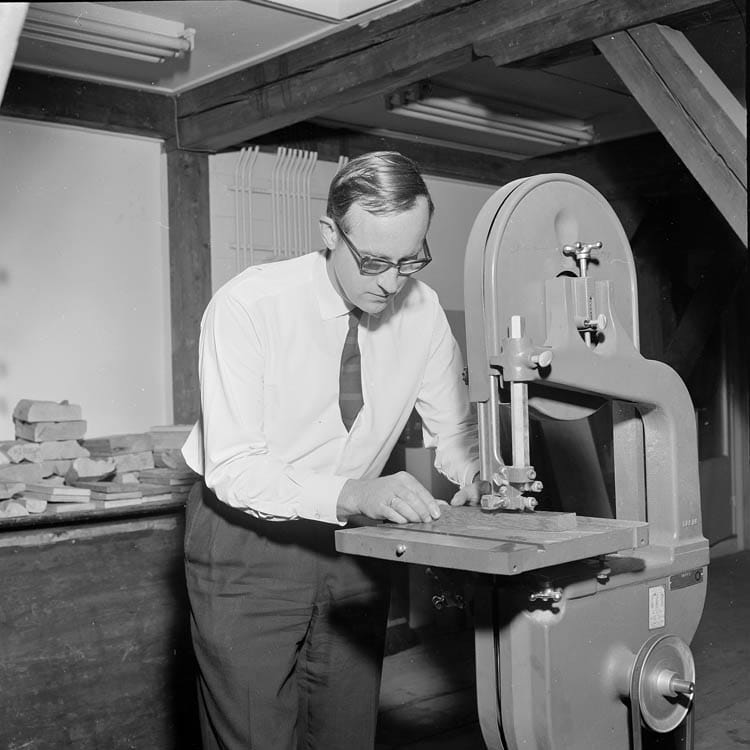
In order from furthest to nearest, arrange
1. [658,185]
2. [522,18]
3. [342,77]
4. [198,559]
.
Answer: [658,185]
[342,77]
[522,18]
[198,559]

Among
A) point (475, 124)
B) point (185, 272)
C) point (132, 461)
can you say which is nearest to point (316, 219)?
point (185, 272)

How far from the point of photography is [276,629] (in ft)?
7.00

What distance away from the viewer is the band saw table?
162cm

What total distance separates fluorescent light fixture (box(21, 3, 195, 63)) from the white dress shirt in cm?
193

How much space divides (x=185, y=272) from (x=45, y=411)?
3.39 ft

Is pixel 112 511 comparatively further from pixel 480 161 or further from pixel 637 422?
pixel 480 161

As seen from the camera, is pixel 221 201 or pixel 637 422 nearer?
pixel 637 422

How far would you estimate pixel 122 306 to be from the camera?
185 inches

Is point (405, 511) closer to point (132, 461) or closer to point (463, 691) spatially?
point (132, 461)

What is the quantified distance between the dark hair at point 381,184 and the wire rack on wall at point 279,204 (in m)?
2.99

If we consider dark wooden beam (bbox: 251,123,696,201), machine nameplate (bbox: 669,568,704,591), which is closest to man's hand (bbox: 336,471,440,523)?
machine nameplate (bbox: 669,568,704,591)

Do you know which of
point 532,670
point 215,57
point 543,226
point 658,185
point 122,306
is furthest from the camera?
point 658,185

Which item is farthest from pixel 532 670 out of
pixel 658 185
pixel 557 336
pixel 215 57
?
pixel 658 185

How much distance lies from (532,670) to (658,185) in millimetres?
4773
